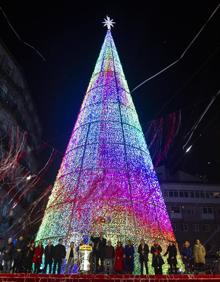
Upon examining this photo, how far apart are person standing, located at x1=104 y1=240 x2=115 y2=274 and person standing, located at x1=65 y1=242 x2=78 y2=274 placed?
3.97ft

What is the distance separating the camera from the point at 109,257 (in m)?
11.6

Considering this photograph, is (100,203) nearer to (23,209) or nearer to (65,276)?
(65,276)

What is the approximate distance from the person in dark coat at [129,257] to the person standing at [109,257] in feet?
1.71

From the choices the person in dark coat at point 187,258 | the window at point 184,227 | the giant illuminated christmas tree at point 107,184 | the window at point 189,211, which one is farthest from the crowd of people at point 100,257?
the window at point 189,211

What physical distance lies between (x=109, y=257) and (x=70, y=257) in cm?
145

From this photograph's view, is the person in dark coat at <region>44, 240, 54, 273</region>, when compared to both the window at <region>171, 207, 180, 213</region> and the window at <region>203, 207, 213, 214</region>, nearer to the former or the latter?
the window at <region>171, 207, 180, 213</region>

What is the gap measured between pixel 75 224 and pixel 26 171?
22520 mm

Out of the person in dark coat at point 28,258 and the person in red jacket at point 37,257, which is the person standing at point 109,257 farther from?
the person in dark coat at point 28,258

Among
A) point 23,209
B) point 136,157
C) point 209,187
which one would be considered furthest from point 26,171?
point 209,187

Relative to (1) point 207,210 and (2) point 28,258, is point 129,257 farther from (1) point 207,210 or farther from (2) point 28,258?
(1) point 207,210

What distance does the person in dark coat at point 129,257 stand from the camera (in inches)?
456

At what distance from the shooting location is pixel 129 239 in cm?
1238

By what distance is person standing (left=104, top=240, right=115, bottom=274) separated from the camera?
1160 centimetres

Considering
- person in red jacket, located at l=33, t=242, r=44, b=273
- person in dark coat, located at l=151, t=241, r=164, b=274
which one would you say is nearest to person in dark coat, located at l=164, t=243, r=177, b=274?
person in dark coat, located at l=151, t=241, r=164, b=274
